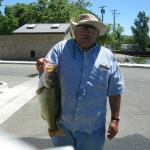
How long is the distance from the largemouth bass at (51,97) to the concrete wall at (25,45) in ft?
121

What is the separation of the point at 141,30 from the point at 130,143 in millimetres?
110738

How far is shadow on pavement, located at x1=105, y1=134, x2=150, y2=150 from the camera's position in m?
8.21

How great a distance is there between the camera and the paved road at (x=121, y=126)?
8507 millimetres

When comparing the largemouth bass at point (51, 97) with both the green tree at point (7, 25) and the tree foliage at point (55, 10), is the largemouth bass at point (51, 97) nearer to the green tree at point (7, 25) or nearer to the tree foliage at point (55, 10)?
the tree foliage at point (55, 10)

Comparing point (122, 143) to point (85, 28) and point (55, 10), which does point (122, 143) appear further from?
point (55, 10)

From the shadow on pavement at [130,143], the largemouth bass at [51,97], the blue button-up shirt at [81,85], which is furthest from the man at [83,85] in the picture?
the shadow on pavement at [130,143]

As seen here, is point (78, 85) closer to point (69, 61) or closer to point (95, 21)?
point (69, 61)

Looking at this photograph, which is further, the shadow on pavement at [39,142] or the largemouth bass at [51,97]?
the shadow on pavement at [39,142]

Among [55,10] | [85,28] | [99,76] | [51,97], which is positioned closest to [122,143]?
[99,76]

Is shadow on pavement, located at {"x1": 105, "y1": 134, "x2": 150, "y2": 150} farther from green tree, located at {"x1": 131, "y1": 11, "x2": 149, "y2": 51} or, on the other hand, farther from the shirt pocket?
green tree, located at {"x1": 131, "y1": 11, "x2": 149, "y2": 51}

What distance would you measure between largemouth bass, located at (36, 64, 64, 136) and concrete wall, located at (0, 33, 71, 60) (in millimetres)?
36845

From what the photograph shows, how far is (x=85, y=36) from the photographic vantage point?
4.53 meters

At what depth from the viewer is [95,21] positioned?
4.55 metres

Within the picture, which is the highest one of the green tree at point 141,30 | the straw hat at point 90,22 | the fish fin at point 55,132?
the straw hat at point 90,22
